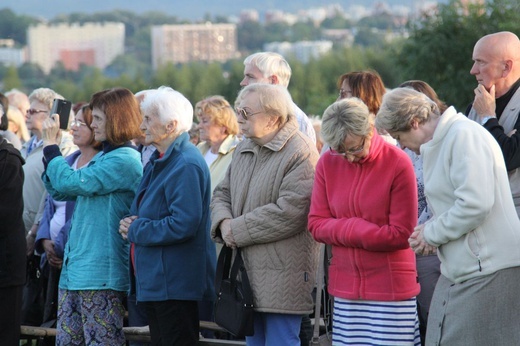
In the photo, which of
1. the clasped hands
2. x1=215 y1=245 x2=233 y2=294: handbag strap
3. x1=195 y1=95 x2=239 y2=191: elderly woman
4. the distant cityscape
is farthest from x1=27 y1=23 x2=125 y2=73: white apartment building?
the clasped hands

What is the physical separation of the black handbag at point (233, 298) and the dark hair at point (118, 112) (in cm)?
105

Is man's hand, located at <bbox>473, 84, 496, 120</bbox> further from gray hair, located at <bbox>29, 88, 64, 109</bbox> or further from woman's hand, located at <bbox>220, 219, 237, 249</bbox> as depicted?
gray hair, located at <bbox>29, 88, 64, 109</bbox>

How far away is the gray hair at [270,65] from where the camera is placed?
19.7 ft

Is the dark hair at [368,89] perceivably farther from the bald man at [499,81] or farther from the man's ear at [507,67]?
the man's ear at [507,67]

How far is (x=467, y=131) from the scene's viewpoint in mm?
3938

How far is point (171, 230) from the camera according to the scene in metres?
4.96

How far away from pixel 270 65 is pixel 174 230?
60.6 inches

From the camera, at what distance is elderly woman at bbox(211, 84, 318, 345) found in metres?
4.66

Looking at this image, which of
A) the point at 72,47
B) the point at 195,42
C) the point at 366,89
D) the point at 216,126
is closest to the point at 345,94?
the point at 366,89

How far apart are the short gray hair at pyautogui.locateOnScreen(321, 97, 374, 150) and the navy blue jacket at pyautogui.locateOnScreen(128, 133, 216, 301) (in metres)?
0.98

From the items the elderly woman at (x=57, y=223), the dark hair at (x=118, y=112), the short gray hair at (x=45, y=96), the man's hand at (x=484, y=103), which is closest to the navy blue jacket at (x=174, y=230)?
the dark hair at (x=118, y=112)

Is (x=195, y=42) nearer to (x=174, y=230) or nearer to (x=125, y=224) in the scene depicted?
(x=125, y=224)

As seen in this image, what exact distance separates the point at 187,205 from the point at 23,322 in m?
2.06

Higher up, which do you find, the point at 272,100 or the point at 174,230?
the point at 272,100
